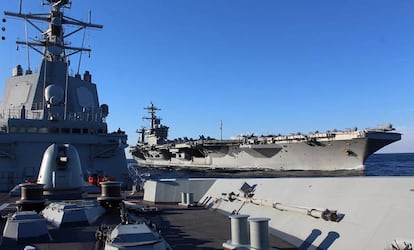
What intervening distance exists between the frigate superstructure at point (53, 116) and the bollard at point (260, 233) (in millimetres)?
14475

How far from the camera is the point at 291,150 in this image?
130 feet

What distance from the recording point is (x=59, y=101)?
1884cm

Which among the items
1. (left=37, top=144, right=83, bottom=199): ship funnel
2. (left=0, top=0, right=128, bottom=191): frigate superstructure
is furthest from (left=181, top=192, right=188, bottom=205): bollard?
(left=0, top=0, right=128, bottom=191): frigate superstructure

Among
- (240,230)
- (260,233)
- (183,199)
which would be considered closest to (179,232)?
(240,230)

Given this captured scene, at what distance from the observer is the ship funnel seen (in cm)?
924

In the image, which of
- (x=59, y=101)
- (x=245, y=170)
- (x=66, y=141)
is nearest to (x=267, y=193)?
(x=66, y=141)

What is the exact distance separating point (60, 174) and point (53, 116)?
993cm

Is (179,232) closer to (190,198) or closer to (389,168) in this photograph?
(190,198)

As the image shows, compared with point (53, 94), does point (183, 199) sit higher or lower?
lower

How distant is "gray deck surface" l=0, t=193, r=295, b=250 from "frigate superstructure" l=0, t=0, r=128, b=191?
430 inches

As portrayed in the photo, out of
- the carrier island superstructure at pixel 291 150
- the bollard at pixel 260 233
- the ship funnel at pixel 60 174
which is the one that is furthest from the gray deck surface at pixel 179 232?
the carrier island superstructure at pixel 291 150

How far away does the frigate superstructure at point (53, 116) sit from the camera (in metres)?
17.3

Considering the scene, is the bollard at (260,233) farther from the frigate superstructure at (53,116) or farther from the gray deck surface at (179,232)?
the frigate superstructure at (53,116)

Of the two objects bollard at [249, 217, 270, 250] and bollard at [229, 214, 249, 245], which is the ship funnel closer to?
bollard at [229, 214, 249, 245]
